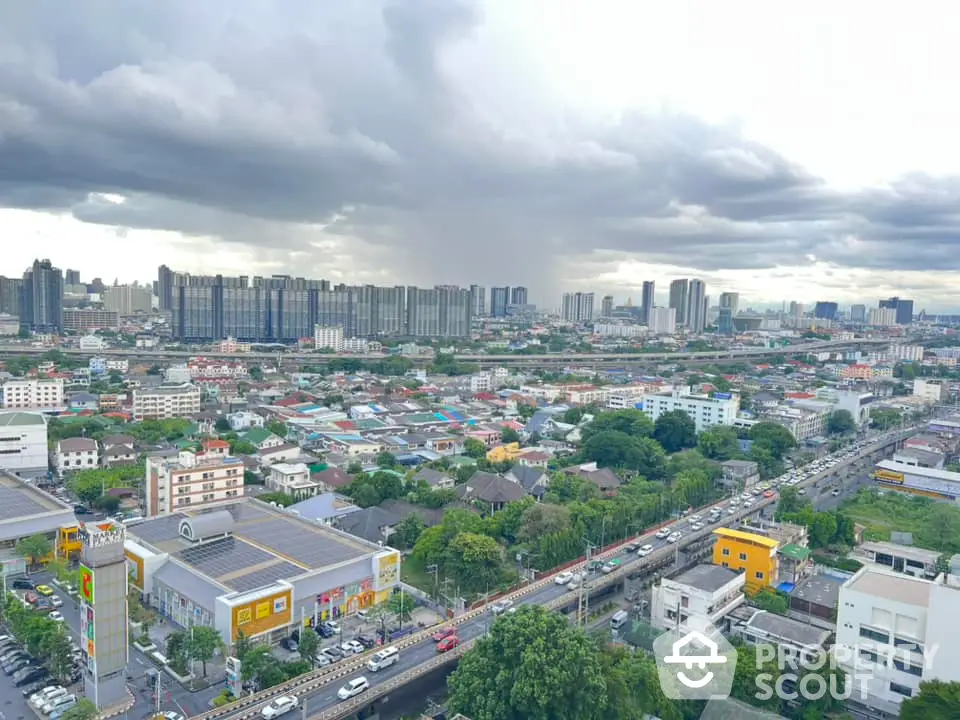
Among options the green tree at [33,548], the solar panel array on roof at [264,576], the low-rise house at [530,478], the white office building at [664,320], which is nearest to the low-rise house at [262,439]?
the low-rise house at [530,478]

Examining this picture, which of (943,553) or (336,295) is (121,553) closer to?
(943,553)

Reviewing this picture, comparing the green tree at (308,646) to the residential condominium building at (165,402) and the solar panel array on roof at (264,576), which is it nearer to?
the solar panel array on roof at (264,576)

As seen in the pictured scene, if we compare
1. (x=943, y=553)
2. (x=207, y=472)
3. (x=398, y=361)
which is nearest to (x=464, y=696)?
(x=207, y=472)

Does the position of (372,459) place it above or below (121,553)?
below

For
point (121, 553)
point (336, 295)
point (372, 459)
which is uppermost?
point (336, 295)

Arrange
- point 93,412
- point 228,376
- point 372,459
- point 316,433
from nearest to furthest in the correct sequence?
1. point 372,459
2. point 316,433
3. point 93,412
4. point 228,376

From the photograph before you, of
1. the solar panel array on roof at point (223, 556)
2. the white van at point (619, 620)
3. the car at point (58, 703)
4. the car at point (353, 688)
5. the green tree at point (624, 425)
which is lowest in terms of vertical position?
the white van at point (619, 620)

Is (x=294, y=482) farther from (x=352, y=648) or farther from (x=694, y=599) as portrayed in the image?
(x=694, y=599)

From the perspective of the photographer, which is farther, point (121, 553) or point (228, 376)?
point (228, 376)
